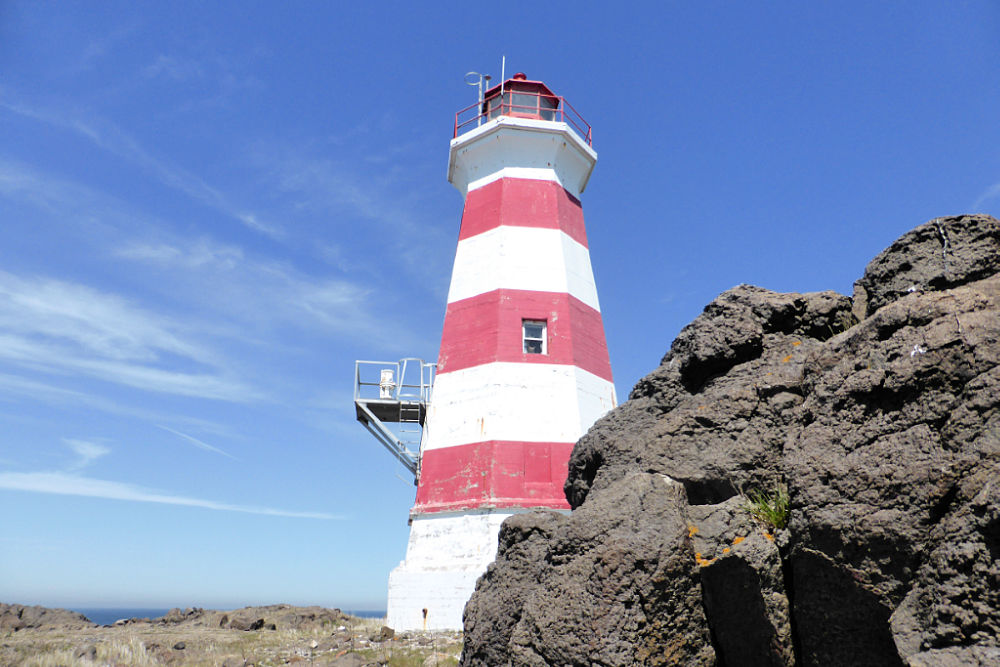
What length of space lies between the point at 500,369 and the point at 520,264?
281cm

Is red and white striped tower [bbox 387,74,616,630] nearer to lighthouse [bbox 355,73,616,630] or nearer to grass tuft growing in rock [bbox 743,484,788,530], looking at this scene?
lighthouse [bbox 355,73,616,630]

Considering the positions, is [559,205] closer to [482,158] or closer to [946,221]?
[482,158]

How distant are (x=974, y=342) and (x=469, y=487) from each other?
12303 millimetres

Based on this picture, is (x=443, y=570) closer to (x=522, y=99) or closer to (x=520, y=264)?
(x=520, y=264)

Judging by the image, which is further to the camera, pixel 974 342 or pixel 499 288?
pixel 499 288

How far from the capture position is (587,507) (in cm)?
464

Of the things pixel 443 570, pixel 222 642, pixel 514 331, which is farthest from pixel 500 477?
pixel 222 642

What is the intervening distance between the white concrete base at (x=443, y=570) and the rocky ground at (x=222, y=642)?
810 mm

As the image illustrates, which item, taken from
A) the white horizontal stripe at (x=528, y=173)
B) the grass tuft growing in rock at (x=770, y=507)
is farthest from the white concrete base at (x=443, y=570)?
the grass tuft growing in rock at (x=770, y=507)

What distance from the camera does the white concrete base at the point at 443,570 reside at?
14.3 m

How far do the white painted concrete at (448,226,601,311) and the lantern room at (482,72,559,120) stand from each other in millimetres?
4603

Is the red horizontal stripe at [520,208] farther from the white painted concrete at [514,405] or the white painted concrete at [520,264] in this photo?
the white painted concrete at [514,405]

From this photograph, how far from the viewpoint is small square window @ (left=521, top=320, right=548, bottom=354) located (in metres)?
16.4

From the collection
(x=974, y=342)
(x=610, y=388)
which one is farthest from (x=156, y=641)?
(x=974, y=342)
